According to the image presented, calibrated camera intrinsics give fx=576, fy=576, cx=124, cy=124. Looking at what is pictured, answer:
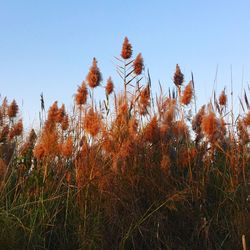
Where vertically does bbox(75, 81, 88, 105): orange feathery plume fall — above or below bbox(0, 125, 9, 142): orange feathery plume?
above

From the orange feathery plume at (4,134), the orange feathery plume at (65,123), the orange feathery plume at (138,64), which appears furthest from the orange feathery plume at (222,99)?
the orange feathery plume at (4,134)

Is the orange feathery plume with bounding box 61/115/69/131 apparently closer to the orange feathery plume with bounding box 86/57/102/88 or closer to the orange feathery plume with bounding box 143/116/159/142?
the orange feathery plume with bounding box 86/57/102/88

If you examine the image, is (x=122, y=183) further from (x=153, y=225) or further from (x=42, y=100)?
(x=42, y=100)

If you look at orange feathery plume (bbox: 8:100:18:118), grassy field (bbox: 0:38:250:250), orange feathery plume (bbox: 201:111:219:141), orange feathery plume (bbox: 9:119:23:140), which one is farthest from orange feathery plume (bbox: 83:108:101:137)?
orange feathery plume (bbox: 8:100:18:118)

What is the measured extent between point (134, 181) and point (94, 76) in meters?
1.02

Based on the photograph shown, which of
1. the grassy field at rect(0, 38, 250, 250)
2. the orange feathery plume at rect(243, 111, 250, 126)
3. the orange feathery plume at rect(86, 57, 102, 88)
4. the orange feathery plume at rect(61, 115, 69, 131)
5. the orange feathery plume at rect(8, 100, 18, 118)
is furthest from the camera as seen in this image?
the orange feathery plume at rect(8, 100, 18, 118)

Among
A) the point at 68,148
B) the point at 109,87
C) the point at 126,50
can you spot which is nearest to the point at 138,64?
the point at 126,50

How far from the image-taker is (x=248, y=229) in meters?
3.59

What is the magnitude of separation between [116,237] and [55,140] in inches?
36.5

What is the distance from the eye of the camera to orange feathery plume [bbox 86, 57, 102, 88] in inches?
175

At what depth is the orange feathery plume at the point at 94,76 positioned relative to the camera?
14.6ft

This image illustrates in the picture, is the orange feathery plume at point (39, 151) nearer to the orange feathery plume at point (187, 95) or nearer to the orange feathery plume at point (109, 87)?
the orange feathery plume at point (109, 87)

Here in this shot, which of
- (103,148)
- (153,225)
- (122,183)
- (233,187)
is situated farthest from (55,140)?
(233,187)

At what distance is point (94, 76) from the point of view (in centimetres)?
444
